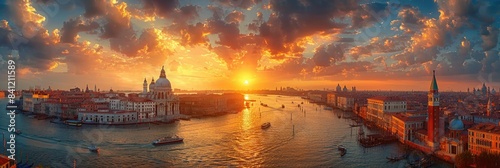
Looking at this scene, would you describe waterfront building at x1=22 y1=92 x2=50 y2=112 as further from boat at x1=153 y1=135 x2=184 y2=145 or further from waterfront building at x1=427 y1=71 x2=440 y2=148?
waterfront building at x1=427 y1=71 x2=440 y2=148

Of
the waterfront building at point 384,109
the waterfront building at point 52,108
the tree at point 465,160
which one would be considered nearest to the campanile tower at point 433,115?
the tree at point 465,160

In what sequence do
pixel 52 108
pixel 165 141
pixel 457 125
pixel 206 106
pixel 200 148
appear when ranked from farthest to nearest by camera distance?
pixel 206 106
pixel 52 108
pixel 165 141
pixel 200 148
pixel 457 125

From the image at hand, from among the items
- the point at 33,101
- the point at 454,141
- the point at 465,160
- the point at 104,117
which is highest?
the point at 33,101

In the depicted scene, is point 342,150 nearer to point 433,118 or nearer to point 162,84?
point 433,118

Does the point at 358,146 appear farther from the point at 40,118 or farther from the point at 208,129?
the point at 40,118

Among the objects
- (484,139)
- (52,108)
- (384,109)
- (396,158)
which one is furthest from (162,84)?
(484,139)

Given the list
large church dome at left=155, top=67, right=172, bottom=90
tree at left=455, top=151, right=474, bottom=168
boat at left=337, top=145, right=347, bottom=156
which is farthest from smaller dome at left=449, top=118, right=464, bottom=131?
large church dome at left=155, top=67, right=172, bottom=90

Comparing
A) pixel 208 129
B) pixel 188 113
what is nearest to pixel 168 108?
A: pixel 188 113
